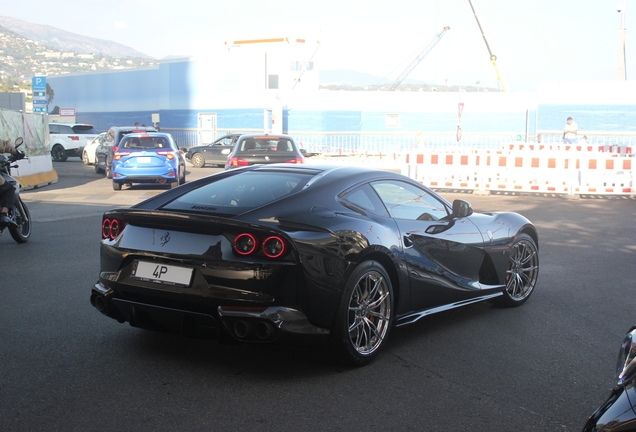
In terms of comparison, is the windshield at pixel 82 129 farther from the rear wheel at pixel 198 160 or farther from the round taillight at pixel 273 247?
the round taillight at pixel 273 247

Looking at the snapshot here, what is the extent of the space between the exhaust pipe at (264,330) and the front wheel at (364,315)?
47 cm

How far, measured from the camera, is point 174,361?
516 centimetres

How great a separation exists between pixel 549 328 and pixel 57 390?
3892 millimetres

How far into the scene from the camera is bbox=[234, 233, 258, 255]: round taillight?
4684mm

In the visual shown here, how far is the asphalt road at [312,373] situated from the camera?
4.16 m

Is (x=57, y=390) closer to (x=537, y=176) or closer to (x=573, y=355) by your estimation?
(x=573, y=355)

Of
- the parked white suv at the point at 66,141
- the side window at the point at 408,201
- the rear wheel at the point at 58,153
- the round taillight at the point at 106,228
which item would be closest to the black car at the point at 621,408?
the side window at the point at 408,201

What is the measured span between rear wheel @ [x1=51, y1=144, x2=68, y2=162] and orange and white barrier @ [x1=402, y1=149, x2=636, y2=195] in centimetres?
2012

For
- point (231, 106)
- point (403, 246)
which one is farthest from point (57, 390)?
point (231, 106)

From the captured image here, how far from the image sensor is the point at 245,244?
15.4 feet

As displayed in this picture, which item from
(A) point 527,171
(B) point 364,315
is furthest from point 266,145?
(B) point 364,315

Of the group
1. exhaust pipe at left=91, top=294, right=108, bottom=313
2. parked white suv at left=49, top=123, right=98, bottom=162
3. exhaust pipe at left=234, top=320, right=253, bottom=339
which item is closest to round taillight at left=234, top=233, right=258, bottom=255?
exhaust pipe at left=234, top=320, right=253, bottom=339

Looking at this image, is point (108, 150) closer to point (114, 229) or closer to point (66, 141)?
point (66, 141)

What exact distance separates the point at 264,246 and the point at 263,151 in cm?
1293
